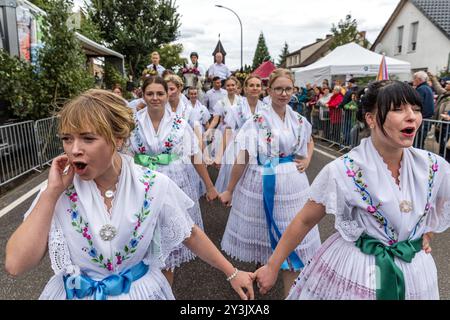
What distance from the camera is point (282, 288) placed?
10.9 ft

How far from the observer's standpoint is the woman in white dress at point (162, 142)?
10.9ft

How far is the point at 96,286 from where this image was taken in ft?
4.93

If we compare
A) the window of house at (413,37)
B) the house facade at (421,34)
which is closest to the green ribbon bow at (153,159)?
the house facade at (421,34)

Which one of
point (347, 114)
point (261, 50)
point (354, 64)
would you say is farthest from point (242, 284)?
point (261, 50)

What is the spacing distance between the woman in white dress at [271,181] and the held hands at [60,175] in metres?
1.93

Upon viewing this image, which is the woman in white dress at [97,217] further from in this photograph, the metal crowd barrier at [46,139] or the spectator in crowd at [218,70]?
the spectator in crowd at [218,70]

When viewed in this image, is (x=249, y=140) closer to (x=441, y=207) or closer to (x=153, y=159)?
(x=153, y=159)

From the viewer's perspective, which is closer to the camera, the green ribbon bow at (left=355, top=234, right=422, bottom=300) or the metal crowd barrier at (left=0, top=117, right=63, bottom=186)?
the green ribbon bow at (left=355, top=234, right=422, bottom=300)

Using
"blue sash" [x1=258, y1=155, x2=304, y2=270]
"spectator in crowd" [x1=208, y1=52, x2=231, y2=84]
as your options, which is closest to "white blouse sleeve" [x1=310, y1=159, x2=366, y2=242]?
"blue sash" [x1=258, y1=155, x2=304, y2=270]

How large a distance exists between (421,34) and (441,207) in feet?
89.4

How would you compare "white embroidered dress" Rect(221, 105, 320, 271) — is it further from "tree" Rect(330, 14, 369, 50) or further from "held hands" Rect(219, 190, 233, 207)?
"tree" Rect(330, 14, 369, 50)

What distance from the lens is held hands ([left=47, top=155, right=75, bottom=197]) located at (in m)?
1.43

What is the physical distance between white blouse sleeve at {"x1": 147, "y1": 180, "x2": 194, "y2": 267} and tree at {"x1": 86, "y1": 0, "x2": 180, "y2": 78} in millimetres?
25449

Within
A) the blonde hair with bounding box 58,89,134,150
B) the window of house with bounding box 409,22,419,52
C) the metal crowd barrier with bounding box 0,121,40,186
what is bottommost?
the metal crowd barrier with bounding box 0,121,40,186
